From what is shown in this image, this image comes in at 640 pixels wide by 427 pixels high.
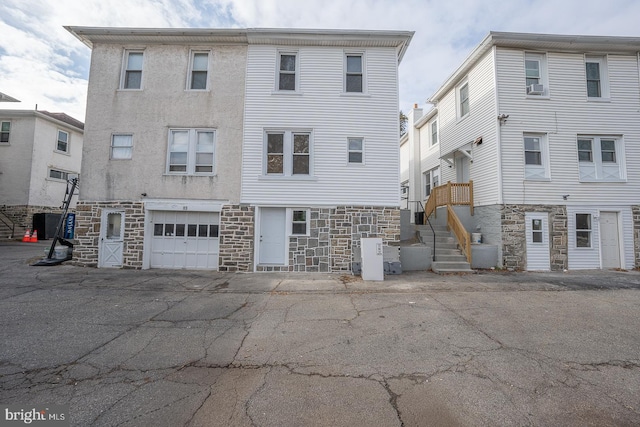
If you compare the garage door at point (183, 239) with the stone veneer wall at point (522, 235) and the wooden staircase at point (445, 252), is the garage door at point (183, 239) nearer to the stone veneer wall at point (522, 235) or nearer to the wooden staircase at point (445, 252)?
the wooden staircase at point (445, 252)

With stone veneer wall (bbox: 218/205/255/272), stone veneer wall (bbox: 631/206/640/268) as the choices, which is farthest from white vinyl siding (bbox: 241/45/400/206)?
stone veneer wall (bbox: 631/206/640/268)

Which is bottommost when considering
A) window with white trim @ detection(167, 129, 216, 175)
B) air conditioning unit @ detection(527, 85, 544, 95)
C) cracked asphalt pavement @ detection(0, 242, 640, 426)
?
cracked asphalt pavement @ detection(0, 242, 640, 426)

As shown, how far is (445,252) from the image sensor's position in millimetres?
10852

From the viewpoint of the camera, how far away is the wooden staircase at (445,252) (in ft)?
32.8

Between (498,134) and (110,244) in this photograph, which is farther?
(498,134)

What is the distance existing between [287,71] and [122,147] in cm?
681

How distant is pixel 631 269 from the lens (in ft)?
35.1

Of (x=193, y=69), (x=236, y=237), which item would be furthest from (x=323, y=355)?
(x=193, y=69)

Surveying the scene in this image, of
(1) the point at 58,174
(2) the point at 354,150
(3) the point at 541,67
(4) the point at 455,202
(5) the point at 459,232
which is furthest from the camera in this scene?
(1) the point at 58,174

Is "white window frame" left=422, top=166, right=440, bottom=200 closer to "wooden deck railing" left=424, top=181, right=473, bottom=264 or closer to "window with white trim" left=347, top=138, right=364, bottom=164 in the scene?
"wooden deck railing" left=424, top=181, right=473, bottom=264

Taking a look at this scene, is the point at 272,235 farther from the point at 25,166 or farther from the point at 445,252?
the point at 25,166

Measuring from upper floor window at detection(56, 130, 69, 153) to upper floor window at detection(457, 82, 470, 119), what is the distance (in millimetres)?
26148

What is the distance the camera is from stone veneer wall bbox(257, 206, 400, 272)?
10.0 meters

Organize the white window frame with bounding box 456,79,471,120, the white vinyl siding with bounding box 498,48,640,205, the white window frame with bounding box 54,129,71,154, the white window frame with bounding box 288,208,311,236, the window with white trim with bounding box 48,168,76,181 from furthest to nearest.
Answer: the white window frame with bounding box 54,129,71,154, the window with white trim with bounding box 48,168,76,181, the white window frame with bounding box 456,79,471,120, the white vinyl siding with bounding box 498,48,640,205, the white window frame with bounding box 288,208,311,236
